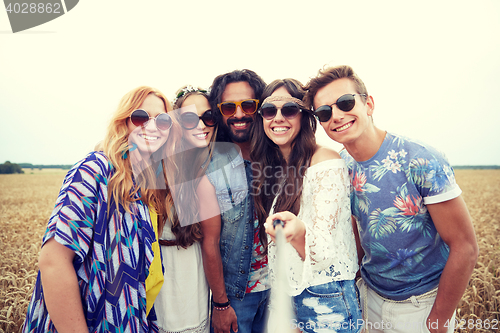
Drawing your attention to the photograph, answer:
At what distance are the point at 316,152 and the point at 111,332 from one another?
2.22m

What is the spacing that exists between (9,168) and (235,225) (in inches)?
3120

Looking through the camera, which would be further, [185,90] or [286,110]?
[185,90]

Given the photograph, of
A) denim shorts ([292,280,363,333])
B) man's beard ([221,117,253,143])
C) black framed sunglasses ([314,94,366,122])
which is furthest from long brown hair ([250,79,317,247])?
denim shorts ([292,280,363,333])

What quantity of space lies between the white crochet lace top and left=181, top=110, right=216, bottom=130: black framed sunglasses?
1.48 meters

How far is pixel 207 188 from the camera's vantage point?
2807 millimetres

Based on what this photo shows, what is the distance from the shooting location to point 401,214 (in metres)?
2.21

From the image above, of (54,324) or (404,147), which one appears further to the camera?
(404,147)

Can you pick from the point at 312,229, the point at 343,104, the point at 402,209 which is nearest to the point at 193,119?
the point at 343,104

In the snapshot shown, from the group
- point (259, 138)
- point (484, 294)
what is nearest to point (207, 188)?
point (259, 138)

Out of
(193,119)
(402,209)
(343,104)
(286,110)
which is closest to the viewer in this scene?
(402,209)

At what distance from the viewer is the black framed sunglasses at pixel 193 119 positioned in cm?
303

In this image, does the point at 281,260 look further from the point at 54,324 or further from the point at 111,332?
the point at 54,324

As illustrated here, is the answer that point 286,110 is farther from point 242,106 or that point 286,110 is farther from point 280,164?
point 242,106

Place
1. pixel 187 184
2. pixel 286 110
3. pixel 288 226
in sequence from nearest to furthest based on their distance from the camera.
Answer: pixel 288 226 → pixel 286 110 → pixel 187 184
